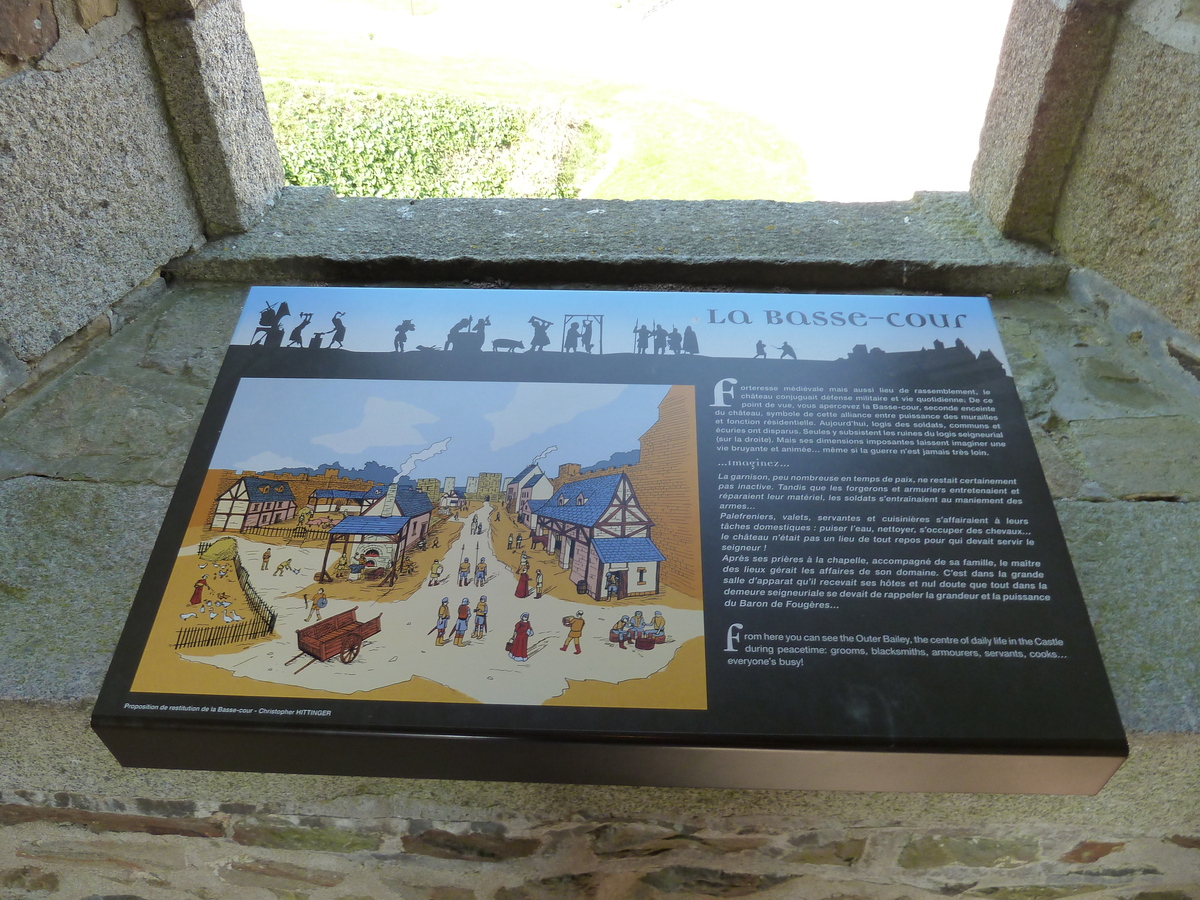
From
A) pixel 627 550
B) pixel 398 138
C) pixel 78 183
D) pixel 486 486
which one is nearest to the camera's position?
pixel 627 550

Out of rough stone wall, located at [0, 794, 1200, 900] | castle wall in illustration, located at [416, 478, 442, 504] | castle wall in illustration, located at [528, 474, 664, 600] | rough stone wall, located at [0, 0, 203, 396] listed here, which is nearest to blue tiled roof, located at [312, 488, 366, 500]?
castle wall in illustration, located at [416, 478, 442, 504]

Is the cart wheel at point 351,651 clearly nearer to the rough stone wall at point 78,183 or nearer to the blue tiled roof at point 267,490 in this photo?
the blue tiled roof at point 267,490

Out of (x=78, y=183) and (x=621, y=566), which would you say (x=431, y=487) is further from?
(x=78, y=183)

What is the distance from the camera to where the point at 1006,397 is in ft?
4.94

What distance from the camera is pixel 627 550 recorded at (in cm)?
131

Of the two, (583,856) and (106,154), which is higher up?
(106,154)

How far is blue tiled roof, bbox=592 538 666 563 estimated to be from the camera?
1299mm

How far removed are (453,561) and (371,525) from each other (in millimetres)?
169

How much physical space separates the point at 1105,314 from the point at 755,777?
1.45 metres

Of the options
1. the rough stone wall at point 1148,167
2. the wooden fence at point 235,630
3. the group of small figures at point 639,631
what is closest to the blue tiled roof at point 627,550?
the group of small figures at point 639,631

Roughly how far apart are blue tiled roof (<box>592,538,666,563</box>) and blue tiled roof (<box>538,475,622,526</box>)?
0.05m

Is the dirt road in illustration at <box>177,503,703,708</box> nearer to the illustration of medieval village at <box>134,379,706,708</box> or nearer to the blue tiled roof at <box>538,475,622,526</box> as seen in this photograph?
the illustration of medieval village at <box>134,379,706,708</box>

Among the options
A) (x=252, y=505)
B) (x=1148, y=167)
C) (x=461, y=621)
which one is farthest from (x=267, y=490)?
(x=1148, y=167)

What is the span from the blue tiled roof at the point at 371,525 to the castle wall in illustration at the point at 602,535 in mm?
236
